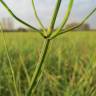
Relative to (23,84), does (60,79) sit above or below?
above

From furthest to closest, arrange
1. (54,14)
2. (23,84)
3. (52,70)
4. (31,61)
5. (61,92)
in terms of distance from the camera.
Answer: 1. (31,61)
2. (52,70)
3. (23,84)
4. (61,92)
5. (54,14)

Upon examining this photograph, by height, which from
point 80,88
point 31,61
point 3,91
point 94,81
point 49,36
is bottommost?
point 31,61

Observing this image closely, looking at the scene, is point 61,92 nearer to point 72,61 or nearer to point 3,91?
point 3,91

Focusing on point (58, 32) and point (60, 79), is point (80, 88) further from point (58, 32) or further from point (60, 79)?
point (58, 32)

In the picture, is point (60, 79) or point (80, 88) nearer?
point (80, 88)

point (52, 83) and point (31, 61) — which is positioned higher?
point (52, 83)

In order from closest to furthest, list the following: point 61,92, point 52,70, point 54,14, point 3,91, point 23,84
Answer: point 54,14 → point 61,92 → point 3,91 → point 23,84 → point 52,70

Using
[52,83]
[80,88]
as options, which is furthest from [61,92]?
[80,88]

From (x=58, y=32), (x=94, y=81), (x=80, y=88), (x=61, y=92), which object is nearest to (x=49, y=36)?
(x=58, y=32)

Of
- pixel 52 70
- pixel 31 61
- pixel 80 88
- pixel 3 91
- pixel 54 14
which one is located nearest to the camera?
pixel 54 14
